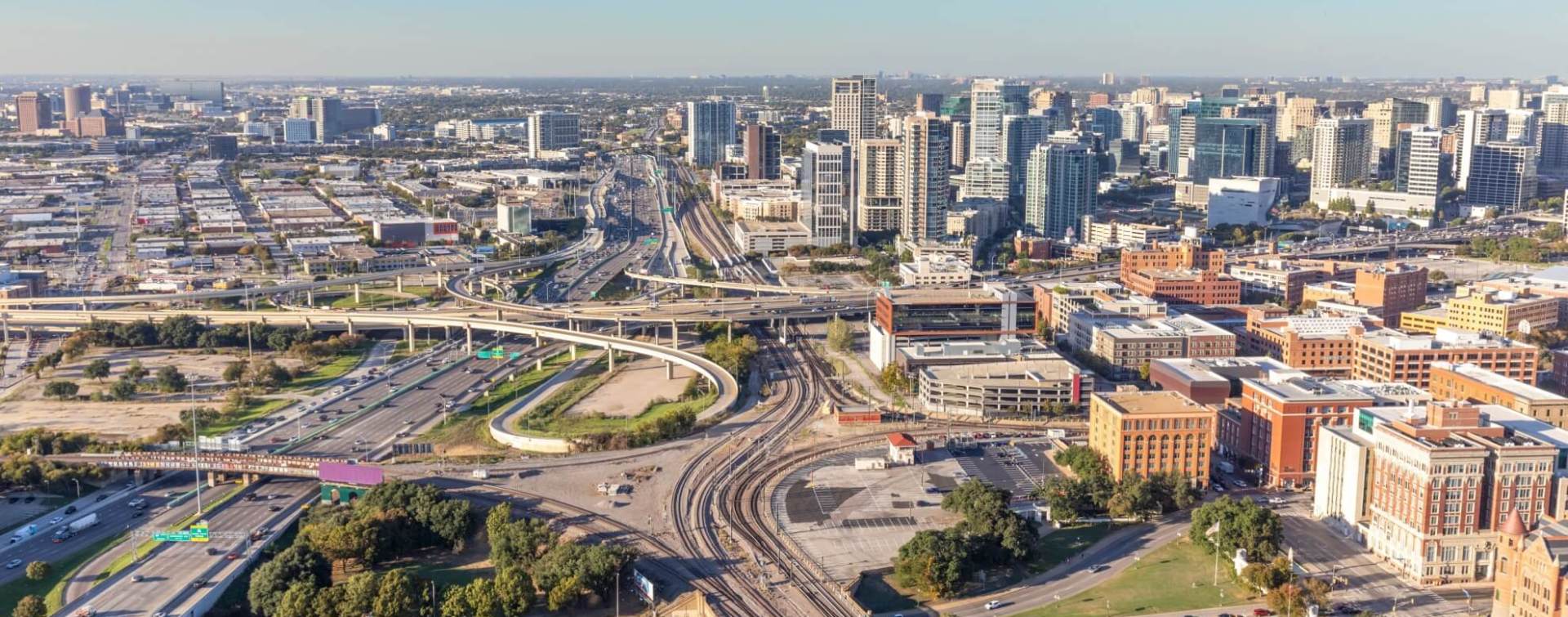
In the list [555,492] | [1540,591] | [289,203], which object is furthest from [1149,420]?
[289,203]

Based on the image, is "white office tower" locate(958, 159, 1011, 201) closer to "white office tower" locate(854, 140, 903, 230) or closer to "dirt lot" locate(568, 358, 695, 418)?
"white office tower" locate(854, 140, 903, 230)

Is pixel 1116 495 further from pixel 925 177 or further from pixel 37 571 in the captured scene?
pixel 925 177

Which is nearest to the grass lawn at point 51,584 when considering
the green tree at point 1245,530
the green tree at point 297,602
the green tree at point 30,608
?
the green tree at point 30,608

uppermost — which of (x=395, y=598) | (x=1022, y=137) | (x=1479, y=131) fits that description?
(x=1479, y=131)

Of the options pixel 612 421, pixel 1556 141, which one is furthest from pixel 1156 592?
pixel 1556 141

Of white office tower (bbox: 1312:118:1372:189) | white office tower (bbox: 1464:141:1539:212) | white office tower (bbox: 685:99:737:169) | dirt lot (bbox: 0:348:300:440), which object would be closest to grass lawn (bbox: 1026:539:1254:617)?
dirt lot (bbox: 0:348:300:440)

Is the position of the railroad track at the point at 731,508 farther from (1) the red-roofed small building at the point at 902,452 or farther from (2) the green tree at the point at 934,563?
(1) the red-roofed small building at the point at 902,452
